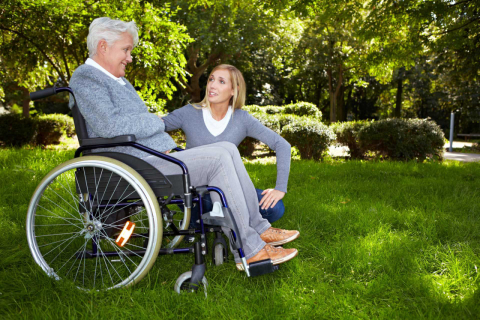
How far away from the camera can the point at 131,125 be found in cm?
Result: 213

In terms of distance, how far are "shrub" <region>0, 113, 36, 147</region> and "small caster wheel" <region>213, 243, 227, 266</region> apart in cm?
971

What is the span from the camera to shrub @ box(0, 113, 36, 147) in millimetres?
10414

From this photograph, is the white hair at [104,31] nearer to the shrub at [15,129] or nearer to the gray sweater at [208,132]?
the gray sweater at [208,132]

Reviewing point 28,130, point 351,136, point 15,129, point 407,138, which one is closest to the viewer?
point 407,138

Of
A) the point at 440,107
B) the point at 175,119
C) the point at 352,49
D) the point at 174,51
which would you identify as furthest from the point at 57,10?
the point at 440,107

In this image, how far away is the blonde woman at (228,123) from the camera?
271 centimetres

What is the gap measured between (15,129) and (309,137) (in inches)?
311

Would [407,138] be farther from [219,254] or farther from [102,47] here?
[102,47]

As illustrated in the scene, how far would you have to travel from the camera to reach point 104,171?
2.16 m

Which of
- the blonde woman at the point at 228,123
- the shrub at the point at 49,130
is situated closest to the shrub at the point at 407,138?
the blonde woman at the point at 228,123

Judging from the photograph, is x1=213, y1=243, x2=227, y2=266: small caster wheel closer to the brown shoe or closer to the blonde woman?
the brown shoe

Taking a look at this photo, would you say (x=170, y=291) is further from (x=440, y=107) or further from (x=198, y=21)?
(x=440, y=107)

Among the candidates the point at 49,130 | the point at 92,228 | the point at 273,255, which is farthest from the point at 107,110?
the point at 49,130

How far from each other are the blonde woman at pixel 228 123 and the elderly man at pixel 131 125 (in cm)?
42
